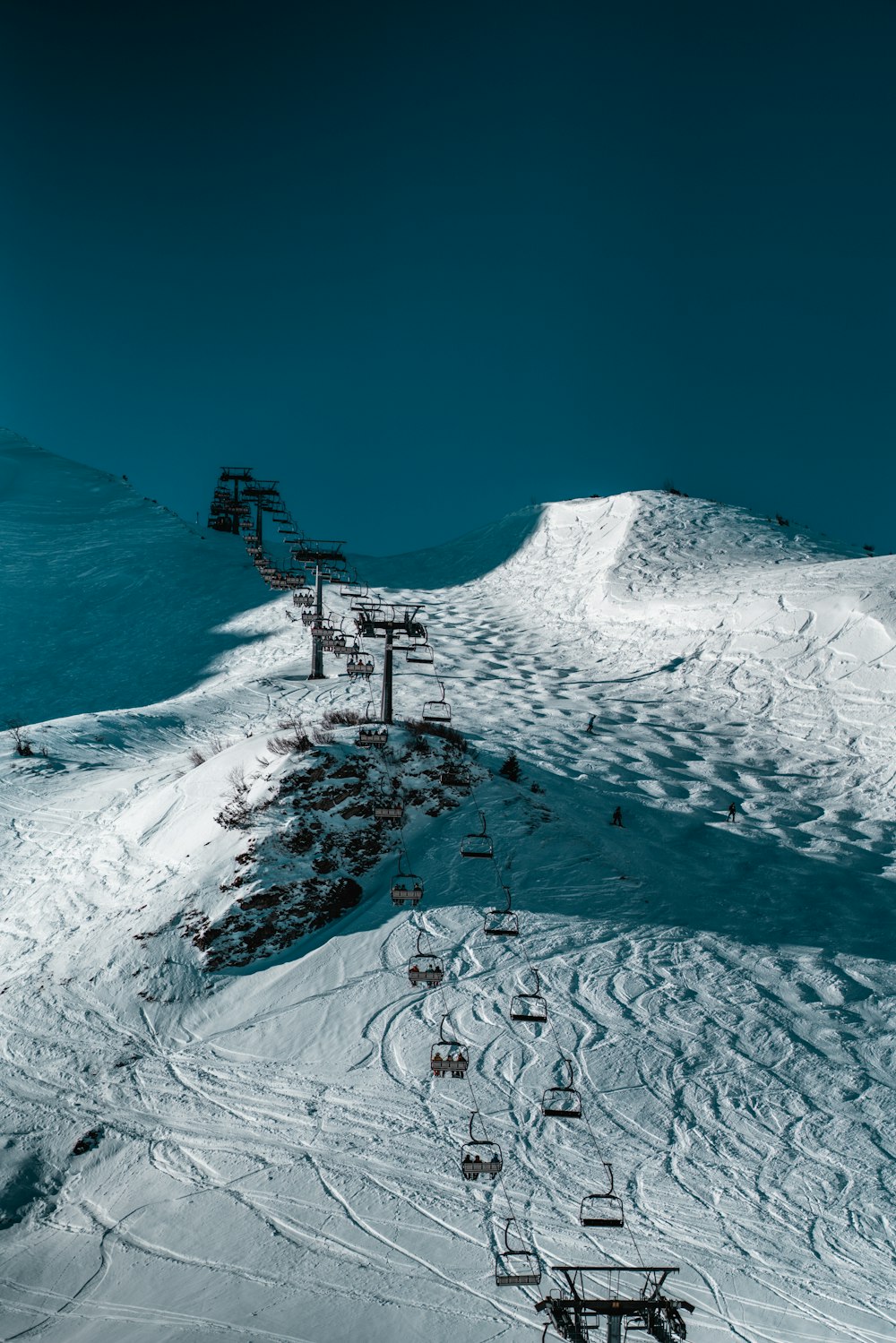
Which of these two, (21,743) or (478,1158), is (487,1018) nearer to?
(478,1158)

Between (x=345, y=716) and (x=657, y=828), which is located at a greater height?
(x=345, y=716)

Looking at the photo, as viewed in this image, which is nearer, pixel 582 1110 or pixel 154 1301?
pixel 154 1301

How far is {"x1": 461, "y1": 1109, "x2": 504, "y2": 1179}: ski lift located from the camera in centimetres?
1145

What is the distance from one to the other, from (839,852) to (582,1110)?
11.0 metres

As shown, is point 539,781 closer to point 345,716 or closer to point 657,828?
point 657,828

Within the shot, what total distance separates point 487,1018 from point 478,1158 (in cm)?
445

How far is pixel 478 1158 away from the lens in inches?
470

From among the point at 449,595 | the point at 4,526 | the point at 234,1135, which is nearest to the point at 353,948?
the point at 234,1135

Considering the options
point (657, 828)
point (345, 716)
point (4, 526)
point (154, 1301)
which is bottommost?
point (154, 1301)

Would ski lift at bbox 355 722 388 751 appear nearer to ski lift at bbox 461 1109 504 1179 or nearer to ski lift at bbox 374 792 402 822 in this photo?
ski lift at bbox 374 792 402 822

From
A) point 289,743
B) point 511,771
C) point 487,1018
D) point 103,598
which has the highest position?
point 103,598

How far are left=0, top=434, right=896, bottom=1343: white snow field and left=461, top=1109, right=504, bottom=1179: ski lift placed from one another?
0.26 meters

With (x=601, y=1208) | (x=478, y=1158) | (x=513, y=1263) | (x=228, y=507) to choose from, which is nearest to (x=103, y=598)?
(x=228, y=507)

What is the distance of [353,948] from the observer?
18109 mm
